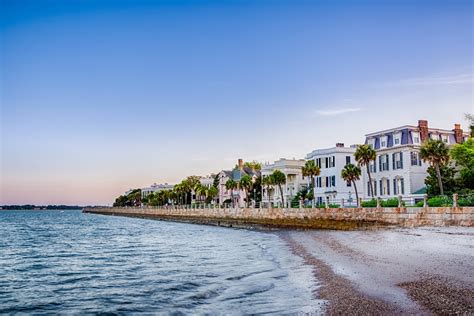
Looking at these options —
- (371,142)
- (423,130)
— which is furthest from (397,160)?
(371,142)

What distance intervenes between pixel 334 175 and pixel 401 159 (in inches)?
492

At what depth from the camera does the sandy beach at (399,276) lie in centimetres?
978

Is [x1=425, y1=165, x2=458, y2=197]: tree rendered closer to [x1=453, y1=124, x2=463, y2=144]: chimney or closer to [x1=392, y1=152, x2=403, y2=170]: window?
[x1=392, y1=152, x2=403, y2=170]: window

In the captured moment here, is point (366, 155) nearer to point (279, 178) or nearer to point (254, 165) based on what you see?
point (279, 178)

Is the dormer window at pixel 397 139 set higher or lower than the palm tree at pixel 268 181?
higher

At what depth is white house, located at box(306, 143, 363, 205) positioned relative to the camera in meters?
66.0

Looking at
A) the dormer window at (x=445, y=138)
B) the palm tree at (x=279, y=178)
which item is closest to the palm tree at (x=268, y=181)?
the palm tree at (x=279, y=178)

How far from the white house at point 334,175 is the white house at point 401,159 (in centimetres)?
429

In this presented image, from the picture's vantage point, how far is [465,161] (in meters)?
50.8

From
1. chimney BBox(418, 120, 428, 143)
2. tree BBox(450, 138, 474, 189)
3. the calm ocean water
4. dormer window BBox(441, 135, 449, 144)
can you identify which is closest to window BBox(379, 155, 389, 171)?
chimney BBox(418, 120, 428, 143)

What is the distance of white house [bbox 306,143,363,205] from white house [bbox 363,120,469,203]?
429 cm

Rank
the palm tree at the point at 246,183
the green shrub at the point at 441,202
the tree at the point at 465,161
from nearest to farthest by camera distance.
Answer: the green shrub at the point at 441,202 → the tree at the point at 465,161 → the palm tree at the point at 246,183

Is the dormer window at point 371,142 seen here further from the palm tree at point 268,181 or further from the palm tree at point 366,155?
the palm tree at point 268,181

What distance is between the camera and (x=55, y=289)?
16031 mm
